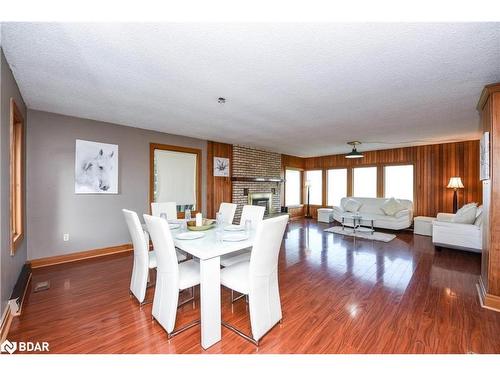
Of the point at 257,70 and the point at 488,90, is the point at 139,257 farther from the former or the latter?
the point at 488,90

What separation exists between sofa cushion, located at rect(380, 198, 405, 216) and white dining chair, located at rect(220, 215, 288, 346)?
213 inches

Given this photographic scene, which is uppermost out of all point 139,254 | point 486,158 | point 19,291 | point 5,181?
point 486,158

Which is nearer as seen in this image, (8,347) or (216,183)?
(8,347)

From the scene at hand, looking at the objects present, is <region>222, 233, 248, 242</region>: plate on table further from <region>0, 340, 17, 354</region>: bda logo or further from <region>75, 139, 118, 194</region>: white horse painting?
<region>75, 139, 118, 194</region>: white horse painting

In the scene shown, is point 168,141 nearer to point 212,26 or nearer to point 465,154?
point 212,26

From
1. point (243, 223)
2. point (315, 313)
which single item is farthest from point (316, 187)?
point (315, 313)

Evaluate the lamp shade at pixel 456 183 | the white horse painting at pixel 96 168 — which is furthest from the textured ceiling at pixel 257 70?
the lamp shade at pixel 456 183

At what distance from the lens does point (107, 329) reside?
1.86 m

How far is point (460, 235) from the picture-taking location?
3871 mm

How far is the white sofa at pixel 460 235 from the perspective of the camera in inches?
146

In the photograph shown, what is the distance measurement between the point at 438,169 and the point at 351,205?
2348mm

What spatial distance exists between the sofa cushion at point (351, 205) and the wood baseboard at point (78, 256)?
5.95m

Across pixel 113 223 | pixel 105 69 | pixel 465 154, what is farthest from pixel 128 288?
pixel 465 154

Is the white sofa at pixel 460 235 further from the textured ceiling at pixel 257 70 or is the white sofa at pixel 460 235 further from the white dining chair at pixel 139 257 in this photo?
the white dining chair at pixel 139 257
